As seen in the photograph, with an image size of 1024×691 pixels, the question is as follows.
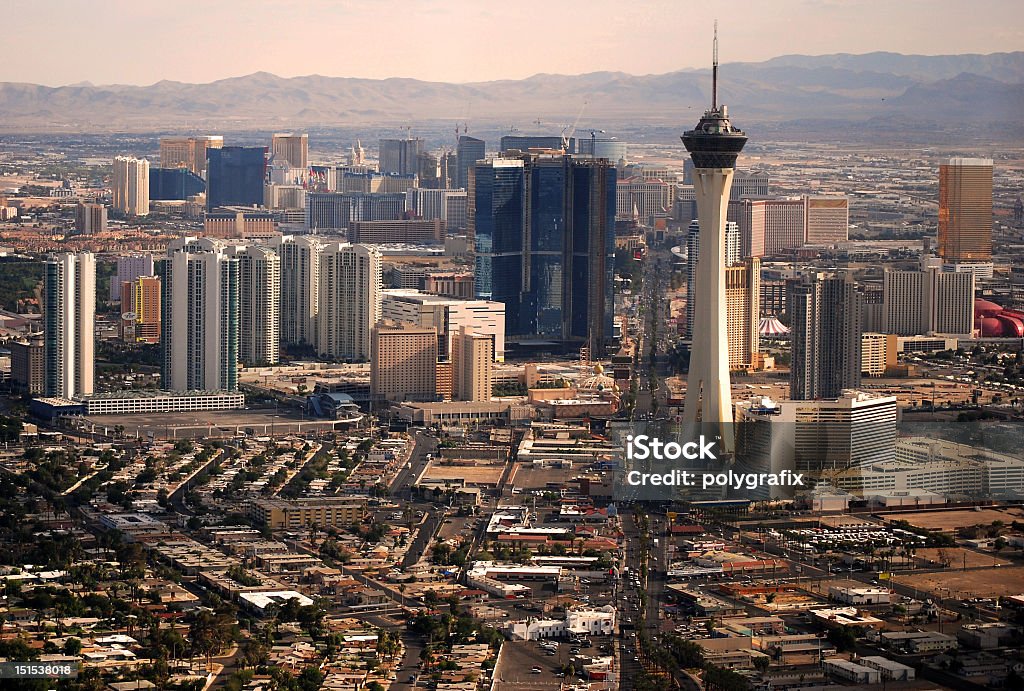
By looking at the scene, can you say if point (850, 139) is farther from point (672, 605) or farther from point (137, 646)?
point (137, 646)

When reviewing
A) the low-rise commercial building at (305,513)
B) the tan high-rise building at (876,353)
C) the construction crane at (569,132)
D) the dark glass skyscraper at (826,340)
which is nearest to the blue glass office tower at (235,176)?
the construction crane at (569,132)

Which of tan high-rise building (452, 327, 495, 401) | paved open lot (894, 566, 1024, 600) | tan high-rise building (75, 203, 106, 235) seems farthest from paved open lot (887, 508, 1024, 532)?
tan high-rise building (75, 203, 106, 235)

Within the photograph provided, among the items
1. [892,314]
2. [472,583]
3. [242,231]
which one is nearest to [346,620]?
[472,583]

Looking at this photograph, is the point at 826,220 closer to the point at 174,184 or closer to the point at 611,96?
the point at 611,96

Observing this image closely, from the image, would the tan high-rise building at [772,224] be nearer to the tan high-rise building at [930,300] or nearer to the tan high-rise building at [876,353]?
the tan high-rise building at [930,300]

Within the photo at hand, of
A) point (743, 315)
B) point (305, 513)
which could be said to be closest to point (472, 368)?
point (743, 315)
